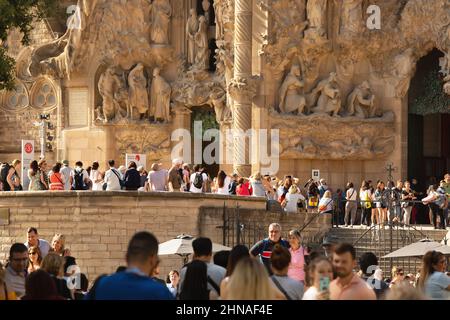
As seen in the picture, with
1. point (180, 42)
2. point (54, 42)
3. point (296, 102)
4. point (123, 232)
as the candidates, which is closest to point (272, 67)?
point (296, 102)

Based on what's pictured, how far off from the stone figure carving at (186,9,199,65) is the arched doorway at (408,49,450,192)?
6.09m

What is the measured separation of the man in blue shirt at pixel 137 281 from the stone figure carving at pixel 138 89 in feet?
98.5

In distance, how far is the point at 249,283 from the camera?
452 inches

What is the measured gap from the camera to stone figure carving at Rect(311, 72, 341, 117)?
38656mm

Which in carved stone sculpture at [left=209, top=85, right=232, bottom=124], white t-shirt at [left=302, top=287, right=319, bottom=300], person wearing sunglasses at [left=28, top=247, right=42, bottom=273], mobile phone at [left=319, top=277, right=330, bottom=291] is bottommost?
person wearing sunglasses at [left=28, top=247, right=42, bottom=273]

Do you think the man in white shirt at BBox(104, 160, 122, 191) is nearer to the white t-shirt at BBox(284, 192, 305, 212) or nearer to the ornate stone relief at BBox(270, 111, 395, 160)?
the white t-shirt at BBox(284, 192, 305, 212)

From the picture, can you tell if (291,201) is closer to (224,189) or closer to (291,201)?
(291,201)

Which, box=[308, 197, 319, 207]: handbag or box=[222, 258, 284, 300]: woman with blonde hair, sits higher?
box=[222, 258, 284, 300]: woman with blonde hair

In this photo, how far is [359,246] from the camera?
32125 mm

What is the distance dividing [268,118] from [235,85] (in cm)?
124

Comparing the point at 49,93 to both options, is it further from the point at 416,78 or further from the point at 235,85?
the point at 416,78

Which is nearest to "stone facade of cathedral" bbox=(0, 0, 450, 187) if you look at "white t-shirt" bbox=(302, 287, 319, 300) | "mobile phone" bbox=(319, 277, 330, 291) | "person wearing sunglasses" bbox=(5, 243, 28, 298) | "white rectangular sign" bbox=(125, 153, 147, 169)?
"white rectangular sign" bbox=(125, 153, 147, 169)

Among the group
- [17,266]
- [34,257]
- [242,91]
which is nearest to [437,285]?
[17,266]

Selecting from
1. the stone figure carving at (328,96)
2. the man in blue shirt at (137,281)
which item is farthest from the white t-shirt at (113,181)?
the man in blue shirt at (137,281)
